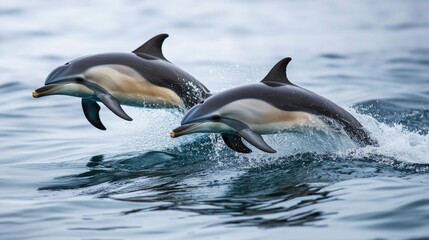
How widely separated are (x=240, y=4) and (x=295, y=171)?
2299 cm

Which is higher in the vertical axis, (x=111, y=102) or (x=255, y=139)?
(x=111, y=102)

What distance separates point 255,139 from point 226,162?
3.30 ft

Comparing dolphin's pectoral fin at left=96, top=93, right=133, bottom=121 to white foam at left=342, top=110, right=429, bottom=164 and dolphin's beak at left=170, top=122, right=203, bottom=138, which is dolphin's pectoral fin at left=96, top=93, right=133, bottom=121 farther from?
white foam at left=342, top=110, right=429, bottom=164

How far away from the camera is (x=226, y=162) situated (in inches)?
449

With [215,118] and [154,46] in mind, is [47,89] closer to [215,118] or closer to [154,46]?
[154,46]

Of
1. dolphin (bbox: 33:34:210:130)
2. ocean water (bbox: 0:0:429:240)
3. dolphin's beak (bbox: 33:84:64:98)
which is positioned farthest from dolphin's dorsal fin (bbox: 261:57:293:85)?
dolphin's beak (bbox: 33:84:64:98)

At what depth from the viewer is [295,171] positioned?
1068 cm

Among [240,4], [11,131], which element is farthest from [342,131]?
[240,4]

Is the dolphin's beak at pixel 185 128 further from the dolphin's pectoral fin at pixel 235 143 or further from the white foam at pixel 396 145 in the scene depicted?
the white foam at pixel 396 145

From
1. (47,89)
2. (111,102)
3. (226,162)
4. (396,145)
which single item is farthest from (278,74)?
(47,89)

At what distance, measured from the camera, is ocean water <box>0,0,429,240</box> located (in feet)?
29.0

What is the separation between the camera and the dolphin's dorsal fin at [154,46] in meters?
11.9

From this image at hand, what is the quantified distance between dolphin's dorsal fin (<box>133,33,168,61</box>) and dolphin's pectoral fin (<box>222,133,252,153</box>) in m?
1.61

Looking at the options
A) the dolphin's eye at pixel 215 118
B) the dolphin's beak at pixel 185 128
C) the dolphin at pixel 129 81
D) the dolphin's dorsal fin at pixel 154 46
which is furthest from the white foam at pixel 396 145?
the dolphin's dorsal fin at pixel 154 46
